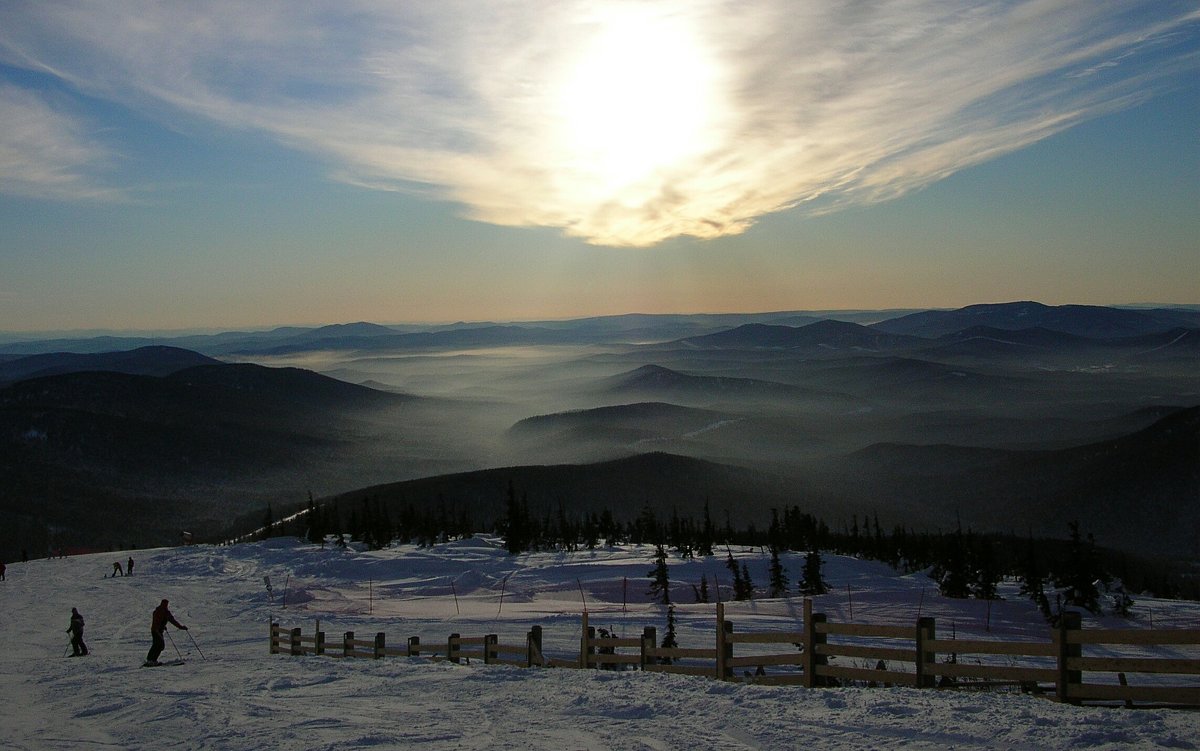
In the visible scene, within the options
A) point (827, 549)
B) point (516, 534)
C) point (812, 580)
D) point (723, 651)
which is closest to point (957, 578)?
point (812, 580)

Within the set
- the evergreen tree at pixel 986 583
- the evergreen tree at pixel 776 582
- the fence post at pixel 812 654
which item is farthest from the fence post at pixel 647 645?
the evergreen tree at pixel 986 583

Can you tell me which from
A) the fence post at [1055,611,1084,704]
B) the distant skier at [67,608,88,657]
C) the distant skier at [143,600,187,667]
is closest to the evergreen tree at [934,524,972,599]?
the fence post at [1055,611,1084,704]

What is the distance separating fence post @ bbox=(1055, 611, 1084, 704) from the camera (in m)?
11.6

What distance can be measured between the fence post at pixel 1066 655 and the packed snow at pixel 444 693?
12.1 inches

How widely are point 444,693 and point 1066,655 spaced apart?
11.0 metres

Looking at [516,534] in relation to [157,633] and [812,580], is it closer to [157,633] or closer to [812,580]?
[812,580]

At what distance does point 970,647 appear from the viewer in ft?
40.1

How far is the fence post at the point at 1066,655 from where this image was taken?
456 inches


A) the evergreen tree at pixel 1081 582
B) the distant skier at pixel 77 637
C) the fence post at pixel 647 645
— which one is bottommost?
the evergreen tree at pixel 1081 582

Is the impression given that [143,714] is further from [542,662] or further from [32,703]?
[542,662]

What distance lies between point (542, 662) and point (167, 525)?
201558mm

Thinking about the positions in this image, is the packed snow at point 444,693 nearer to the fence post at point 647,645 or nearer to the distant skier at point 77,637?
the fence post at point 647,645

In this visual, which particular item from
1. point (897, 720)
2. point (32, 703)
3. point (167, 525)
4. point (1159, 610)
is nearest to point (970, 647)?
point (897, 720)

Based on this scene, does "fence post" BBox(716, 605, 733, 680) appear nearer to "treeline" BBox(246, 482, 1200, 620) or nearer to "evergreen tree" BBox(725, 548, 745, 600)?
"treeline" BBox(246, 482, 1200, 620)
